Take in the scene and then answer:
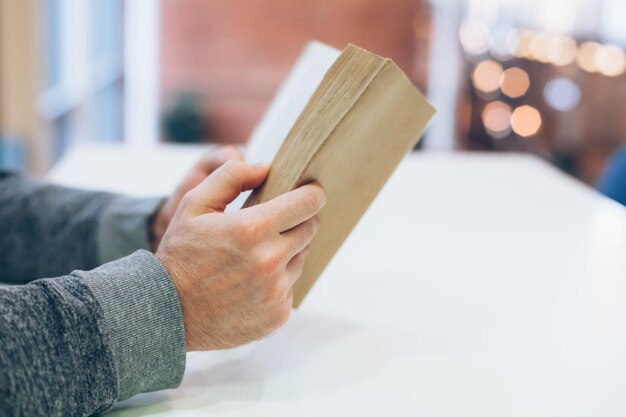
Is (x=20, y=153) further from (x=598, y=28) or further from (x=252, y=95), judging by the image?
(x=598, y=28)

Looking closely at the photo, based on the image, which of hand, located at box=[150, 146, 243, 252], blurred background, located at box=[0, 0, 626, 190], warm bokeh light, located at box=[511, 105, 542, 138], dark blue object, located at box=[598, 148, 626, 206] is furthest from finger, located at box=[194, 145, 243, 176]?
warm bokeh light, located at box=[511, 105, 542, 138]

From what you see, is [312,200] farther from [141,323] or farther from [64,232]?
[64,232]

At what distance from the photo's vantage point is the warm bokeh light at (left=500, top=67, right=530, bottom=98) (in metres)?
4.86

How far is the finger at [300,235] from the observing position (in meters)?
0.64

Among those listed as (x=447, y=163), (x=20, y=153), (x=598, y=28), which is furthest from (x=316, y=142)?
(x=598, y=28)

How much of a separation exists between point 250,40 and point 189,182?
460 centimetres

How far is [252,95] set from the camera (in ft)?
17.9

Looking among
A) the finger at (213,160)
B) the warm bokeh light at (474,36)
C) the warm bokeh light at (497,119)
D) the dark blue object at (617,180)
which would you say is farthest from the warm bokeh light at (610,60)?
the finger at (213,160)

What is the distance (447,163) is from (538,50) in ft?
12.7

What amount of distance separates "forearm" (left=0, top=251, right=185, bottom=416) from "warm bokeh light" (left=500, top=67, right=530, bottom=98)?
455 centimetres

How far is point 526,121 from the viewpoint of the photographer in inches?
186

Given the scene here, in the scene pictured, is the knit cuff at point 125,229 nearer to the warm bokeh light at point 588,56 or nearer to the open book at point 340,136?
the open book at point 340,136

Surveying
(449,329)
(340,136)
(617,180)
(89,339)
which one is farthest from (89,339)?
(617,180)

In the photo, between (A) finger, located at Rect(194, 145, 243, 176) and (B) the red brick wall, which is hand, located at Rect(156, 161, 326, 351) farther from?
(B) the red brick wall
